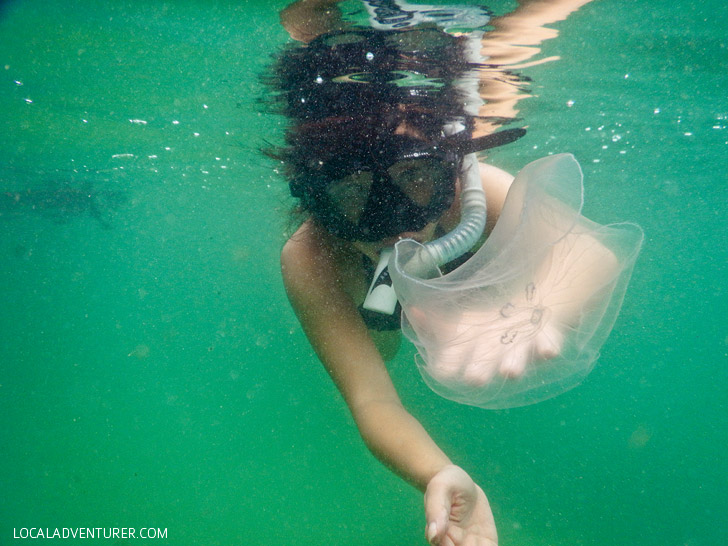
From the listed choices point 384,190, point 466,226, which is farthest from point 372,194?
point 466,226

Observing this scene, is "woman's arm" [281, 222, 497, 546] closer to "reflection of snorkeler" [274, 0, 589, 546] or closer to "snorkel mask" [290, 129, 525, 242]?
"reflection of snorkeler" [274, 0, 589, 546]

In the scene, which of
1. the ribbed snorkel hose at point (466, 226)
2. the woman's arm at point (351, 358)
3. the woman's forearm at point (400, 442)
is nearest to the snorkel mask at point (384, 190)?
the ribbed snorkel hose at point (466, 226)

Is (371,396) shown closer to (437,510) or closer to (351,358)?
(351,358)

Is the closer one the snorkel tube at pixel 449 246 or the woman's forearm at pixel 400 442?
the woman's forearm at pixel 400 442

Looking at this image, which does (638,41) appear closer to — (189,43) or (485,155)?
(485,155)

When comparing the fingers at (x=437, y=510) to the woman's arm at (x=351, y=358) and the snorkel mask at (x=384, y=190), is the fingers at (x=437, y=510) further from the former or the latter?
the snorkel mask at (x=384, y=190)

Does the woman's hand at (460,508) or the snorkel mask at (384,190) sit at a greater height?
the snorkel mask at (384,190)

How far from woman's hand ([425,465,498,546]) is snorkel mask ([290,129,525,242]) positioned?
6.41ft

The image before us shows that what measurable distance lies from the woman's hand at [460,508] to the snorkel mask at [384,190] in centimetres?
196

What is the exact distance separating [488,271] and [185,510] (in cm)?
2266

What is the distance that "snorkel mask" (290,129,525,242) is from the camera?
11.4 ft

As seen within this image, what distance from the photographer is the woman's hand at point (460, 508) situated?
1.90 metres

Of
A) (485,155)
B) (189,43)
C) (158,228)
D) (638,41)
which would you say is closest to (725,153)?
(485,155)

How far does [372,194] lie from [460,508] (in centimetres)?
229
